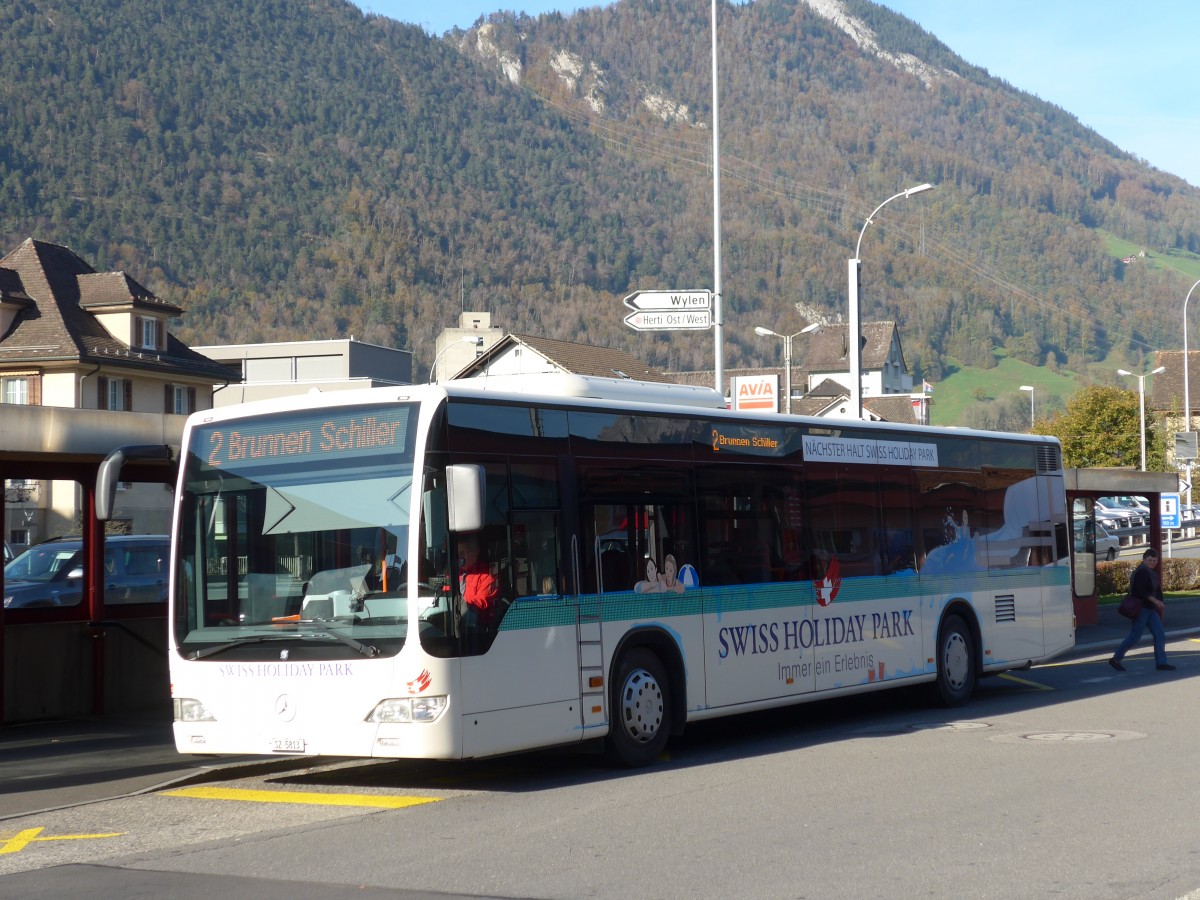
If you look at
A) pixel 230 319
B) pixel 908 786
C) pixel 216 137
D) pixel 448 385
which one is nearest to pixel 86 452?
pixel 448 385

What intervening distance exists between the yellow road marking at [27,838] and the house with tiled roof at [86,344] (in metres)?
45.0

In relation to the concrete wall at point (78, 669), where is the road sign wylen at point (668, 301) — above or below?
above

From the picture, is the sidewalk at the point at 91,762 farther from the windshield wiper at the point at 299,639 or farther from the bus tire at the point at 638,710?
the bus tire at the point at 638,710

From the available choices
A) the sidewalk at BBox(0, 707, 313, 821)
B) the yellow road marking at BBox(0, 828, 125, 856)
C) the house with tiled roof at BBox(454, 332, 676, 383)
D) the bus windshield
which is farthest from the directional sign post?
the house with tiled roof at BBox(454, 332, 676, 383)

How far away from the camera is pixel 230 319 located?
138 m

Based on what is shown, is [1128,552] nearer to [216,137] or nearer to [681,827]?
[681,827]

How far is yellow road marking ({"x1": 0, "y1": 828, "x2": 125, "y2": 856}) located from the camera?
8982 millimetres

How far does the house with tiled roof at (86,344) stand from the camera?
54531 mm

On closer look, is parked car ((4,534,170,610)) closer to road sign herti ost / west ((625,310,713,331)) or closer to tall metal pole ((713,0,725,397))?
road sign herti ost / west ((625,310,713,331))

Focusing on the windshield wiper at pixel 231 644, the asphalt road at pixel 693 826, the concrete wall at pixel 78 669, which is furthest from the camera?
the concrete wall at pixel 78 669

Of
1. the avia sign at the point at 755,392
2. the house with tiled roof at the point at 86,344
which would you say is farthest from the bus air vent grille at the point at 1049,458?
the house with tiled roof at the point at 86,344

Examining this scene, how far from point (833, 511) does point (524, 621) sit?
454cm

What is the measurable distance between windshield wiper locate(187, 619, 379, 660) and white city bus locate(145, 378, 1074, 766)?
17 millimetres

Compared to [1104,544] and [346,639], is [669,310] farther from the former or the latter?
[1104,544]
